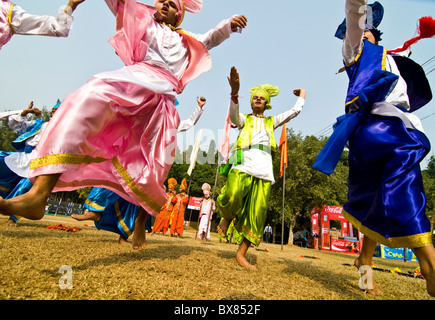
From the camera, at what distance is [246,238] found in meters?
3.03

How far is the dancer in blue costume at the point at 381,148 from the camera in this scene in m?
1.66

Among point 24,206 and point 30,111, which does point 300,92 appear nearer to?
point 24,206

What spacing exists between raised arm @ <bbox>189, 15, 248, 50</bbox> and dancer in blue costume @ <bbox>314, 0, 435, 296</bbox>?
3.26 ft

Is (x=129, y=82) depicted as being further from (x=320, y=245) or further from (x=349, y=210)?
(x=320, y=245)

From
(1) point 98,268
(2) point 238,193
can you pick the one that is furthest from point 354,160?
(1) point 98,268

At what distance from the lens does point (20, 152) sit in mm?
4227

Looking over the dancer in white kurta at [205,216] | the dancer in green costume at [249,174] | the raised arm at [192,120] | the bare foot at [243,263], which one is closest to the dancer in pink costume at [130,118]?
the dancer in green costume at [249,174]

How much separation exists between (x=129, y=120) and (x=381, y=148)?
206cm

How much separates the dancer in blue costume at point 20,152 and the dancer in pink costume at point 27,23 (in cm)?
202

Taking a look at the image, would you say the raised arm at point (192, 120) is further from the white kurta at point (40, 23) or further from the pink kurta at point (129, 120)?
the white kurta at point (40, 23)

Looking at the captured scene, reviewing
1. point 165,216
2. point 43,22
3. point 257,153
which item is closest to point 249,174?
point 257,153
